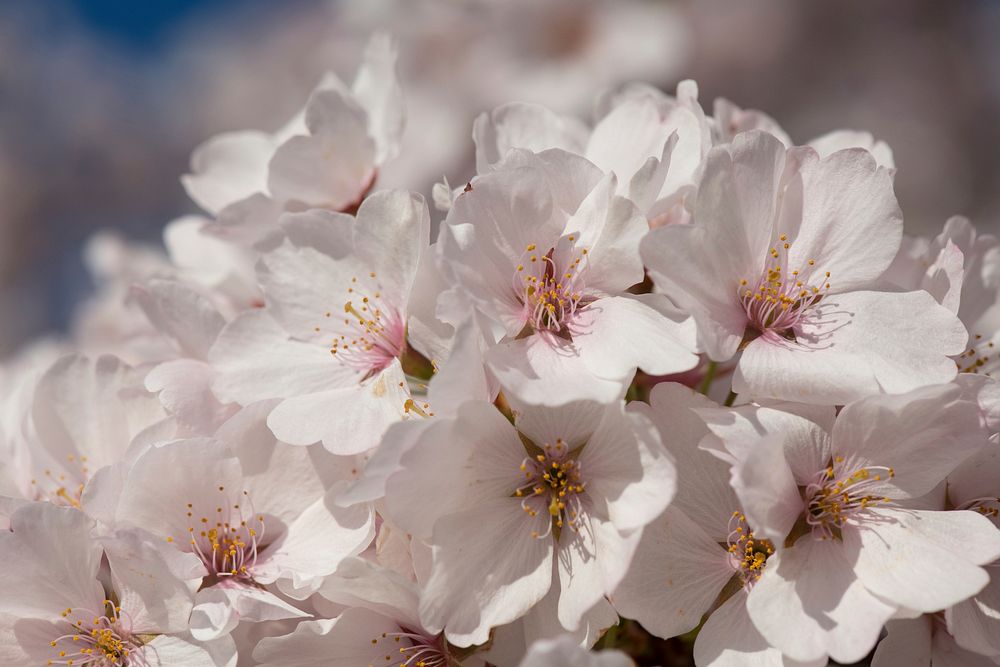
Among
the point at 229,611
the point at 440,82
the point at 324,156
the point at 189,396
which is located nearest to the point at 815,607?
the point at 229,611


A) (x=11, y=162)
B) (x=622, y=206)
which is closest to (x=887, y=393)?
(x=622, y=206)

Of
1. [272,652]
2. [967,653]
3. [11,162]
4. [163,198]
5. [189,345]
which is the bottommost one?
[163,198]

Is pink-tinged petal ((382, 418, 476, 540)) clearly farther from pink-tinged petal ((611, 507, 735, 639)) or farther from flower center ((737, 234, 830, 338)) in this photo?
flower center ((737, 234, 830, 338))

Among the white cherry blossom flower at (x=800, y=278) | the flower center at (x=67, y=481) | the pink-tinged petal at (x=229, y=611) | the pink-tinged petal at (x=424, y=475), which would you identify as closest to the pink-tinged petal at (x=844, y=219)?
the white cherry blossom flower at (x=800, y=278)

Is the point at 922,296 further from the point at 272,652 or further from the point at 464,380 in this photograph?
the point at 272,652

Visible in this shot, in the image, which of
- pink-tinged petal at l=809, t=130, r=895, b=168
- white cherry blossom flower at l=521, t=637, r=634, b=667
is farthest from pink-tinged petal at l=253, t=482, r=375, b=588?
pink-tinged petal at l=809, t=130, r=895, b=168

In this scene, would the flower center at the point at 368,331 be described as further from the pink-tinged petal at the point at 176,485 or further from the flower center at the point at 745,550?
the flower center at the point at 745,550
